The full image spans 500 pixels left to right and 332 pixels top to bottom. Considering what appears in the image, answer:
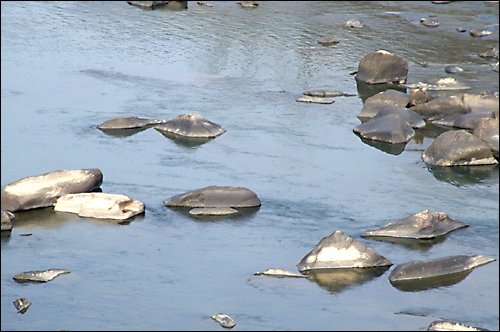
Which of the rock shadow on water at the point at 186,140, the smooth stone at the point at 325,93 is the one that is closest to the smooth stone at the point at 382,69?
the smooth stone at the point at 325,93

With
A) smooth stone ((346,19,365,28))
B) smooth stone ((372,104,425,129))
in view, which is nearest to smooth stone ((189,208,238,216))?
smooth stone ((372,104,425,129))

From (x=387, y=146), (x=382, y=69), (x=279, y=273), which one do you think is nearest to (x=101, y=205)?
(x=279, y=273)

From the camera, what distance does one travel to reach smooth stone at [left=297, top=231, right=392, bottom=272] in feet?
17.8

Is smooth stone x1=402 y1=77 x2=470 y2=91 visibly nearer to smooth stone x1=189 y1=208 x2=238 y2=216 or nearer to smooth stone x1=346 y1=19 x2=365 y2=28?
smooth stone x1=346 y1=19 x2=365 y2=28

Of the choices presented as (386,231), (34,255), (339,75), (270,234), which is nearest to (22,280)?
(34,255)

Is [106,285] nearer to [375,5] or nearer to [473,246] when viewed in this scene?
[473,246]

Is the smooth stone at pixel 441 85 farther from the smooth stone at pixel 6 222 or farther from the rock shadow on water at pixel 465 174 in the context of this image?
the smooth stone at pixel 6 222

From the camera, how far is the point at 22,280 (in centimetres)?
502

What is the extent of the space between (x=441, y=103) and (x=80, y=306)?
7.03 meters

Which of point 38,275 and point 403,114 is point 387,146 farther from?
point 38,275

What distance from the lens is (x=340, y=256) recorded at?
5469 millimetres

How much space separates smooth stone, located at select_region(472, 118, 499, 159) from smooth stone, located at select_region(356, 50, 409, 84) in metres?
3.60

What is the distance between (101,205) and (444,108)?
584 centimetres

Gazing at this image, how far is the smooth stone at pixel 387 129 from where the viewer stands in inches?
354
